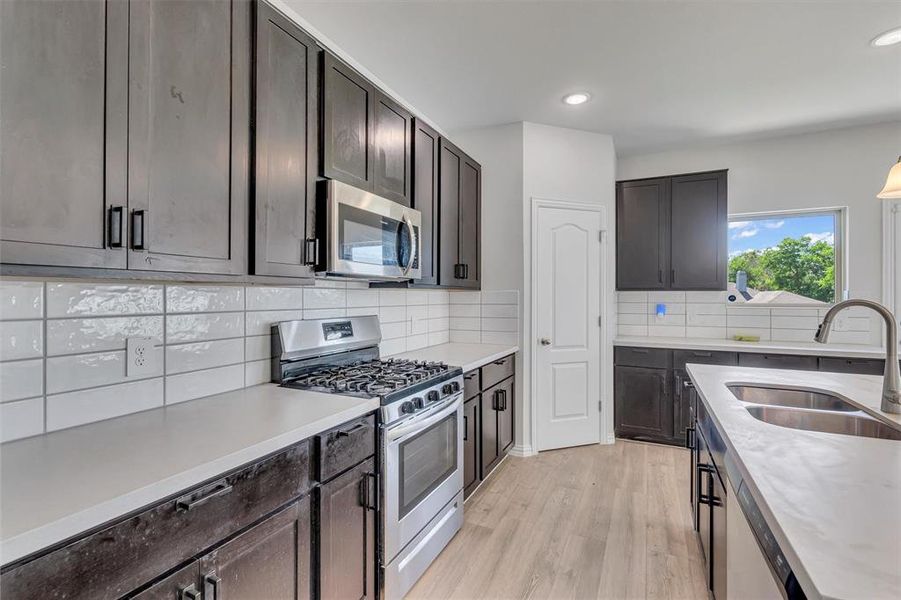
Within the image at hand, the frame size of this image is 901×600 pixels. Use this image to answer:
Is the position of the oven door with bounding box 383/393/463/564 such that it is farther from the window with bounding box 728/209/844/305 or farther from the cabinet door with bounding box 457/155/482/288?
the window with bounding box 728/209/844/305

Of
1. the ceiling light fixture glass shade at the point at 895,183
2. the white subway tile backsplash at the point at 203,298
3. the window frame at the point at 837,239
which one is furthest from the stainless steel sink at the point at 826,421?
the window frame at the point at 837,239

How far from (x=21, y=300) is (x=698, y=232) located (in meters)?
4.31

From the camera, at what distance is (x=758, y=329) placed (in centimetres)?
378

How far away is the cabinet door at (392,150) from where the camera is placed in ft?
6.98

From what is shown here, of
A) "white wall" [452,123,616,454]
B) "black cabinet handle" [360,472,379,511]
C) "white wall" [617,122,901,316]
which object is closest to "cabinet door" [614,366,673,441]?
"white wall" [452,123,616,454]

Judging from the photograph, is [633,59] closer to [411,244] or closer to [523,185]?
[523,185]

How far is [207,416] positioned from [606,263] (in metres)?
3.21

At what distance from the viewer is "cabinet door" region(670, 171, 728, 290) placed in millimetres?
3613

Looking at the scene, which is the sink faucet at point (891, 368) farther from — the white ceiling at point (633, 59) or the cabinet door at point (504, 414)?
the cabinet door at point (504, 414)

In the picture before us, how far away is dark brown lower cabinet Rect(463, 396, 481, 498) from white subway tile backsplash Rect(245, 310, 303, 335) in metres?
1.13

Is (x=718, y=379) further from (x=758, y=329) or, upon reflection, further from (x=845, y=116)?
(x=845, y=116)

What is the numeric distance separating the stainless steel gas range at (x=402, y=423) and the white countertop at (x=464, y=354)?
28cm

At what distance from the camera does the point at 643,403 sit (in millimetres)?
3602

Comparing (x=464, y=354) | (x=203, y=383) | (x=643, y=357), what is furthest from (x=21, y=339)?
(x=643, y=357)
